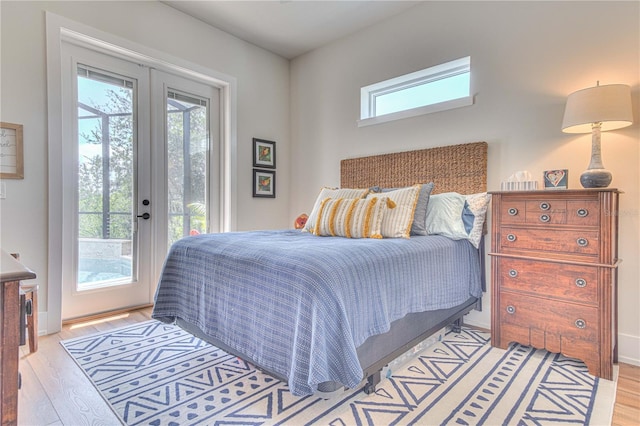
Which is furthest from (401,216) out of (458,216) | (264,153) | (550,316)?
(264,153)

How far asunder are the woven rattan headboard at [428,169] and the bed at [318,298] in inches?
24.2

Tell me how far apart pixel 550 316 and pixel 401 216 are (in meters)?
1.05

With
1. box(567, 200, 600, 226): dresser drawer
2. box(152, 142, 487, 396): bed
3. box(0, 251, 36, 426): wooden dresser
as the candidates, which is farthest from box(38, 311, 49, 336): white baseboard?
box(567, 200, 600, 226): dresser drawer

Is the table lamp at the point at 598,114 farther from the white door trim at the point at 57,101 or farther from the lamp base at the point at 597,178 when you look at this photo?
the white door trim at the point at 57,101

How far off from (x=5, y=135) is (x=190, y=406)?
7.39ft

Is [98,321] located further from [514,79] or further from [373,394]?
[514,79]

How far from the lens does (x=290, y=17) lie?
323 cm

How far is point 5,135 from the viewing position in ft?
7.50

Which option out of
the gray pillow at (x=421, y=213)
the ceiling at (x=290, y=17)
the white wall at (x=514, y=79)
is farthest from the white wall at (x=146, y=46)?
the gray pillow at (x=421, y=213)

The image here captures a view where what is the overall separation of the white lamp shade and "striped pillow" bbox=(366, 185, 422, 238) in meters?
1.01

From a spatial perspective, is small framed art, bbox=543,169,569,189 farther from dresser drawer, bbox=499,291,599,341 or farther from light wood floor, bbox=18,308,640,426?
light wood floor, bbox=18,308,640,426

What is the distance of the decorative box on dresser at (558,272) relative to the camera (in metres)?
1.81

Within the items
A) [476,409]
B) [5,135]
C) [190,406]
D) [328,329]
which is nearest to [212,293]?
[190,406]

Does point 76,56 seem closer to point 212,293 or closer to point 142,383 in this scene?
point 212,293
